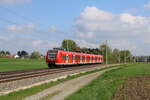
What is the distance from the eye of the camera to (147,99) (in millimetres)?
10344

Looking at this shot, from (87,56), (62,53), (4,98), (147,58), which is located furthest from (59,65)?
(147,58)

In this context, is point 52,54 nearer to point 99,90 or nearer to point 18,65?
point 18,65

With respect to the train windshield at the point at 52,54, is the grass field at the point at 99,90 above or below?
below

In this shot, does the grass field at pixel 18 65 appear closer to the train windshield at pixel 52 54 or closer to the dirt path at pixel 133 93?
the train windshield at pixel 52 54

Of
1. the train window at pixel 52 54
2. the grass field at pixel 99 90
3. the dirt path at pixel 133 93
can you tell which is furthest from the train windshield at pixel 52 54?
the dirt path at pixel 133 93

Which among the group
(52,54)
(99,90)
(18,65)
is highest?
(52,54)

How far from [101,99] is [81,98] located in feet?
3.00

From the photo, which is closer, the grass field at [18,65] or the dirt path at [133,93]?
the dirt path at [133,93]

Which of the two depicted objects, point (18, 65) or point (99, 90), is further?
point (18, 65)

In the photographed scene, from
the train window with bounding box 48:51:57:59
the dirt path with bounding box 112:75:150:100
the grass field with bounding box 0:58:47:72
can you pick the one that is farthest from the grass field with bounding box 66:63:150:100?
the grass field with bounding box 0:58:47:72

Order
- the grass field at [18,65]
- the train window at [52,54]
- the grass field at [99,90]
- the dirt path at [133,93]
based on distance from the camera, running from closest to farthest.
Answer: the dirt path at [133,93]
the grass field at [99,90]
the train window at [52,54]
the grass field at [18,65]

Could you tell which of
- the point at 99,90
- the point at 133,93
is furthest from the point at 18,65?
the point at 133,93

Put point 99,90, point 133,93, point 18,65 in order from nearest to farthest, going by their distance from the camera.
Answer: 1. point 133,93
2. point 99,90
3. point 18,65

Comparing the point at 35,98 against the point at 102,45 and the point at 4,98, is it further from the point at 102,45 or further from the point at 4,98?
the point at 102,45
